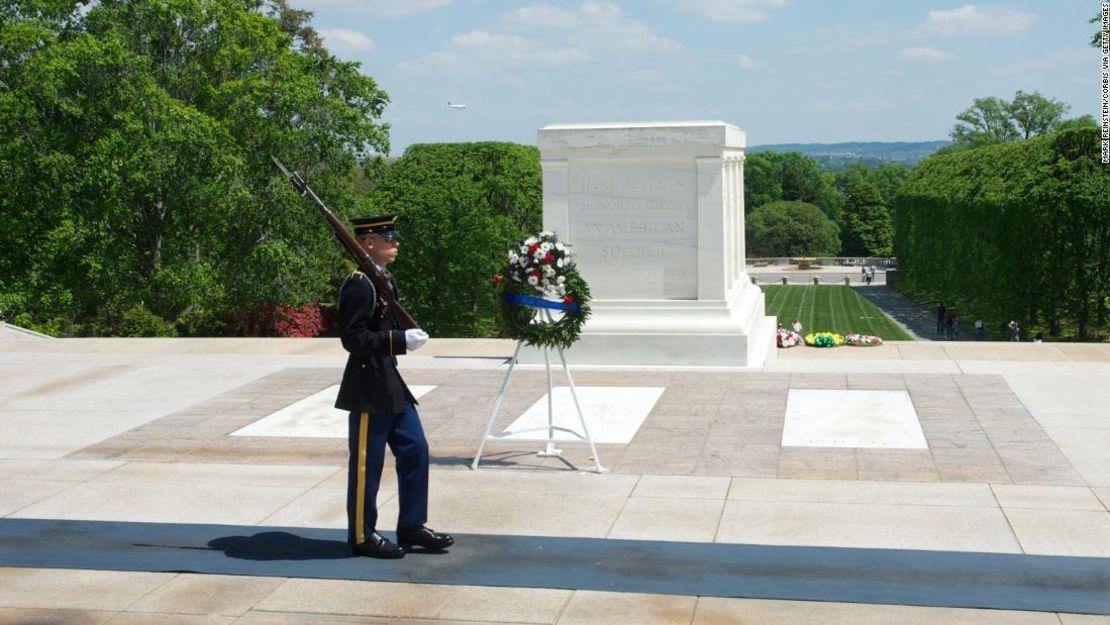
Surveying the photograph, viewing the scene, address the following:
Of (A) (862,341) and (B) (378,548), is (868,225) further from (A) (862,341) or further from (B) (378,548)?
(B) (378,548)

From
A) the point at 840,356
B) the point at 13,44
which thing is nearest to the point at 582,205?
the point at 840,356

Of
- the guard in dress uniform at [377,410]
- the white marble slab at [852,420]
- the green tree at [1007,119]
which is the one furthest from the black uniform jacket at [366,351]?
the green tree at [1007,119]

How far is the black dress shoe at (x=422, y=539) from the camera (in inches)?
282

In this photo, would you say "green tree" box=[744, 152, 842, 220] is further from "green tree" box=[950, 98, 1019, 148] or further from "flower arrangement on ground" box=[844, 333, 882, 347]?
"flower arrangement on ground" box=[844, 333, 882, 347]

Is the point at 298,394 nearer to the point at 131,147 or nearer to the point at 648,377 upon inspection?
the point at 648,377

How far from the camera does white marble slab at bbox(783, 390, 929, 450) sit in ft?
33.8

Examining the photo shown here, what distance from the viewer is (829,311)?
2480 inches

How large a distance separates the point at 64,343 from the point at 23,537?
10128mm

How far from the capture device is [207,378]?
1411 centimetres

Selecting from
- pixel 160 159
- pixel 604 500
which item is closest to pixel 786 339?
pixel 604 500

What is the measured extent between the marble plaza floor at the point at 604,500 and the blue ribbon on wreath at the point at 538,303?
1.16 m

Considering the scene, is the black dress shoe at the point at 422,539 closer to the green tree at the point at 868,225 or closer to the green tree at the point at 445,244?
the green tree at the point at 445,244

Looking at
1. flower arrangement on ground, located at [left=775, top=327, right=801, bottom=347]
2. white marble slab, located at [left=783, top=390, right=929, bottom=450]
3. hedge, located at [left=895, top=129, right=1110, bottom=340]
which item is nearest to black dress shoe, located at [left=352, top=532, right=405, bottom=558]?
white marble slab, located at [left=783, top=390, right=929, bottom=450]

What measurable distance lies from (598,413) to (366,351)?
496 cm
